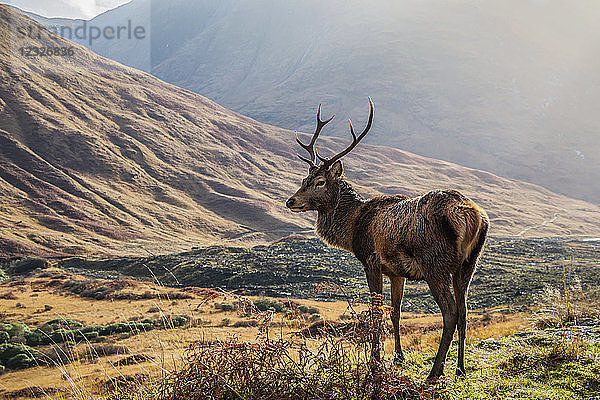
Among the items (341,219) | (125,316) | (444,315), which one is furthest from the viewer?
(125,316)

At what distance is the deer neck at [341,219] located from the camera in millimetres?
6020

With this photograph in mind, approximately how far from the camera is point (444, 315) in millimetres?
4586

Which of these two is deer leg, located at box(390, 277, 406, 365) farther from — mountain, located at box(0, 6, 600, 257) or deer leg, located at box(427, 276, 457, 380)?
mountain, located at box(0, 6, 600, 257)

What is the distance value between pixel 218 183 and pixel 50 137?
102ft

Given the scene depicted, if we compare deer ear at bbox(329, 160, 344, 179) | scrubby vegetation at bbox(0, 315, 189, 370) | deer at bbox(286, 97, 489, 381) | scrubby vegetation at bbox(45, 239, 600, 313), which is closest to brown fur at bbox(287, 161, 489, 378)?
deer at bbox(286, 97, 489, 381)

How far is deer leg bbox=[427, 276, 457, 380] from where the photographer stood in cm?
444

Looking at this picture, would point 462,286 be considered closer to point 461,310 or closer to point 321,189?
point 461,310

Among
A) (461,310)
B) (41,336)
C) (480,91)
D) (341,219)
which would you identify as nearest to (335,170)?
(341,219)

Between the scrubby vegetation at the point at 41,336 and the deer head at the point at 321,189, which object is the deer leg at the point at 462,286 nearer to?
the deer head at the point at 321,189

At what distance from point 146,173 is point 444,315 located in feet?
265

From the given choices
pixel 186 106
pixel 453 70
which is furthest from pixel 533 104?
pixel 186 106

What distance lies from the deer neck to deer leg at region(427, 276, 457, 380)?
159 centimetres

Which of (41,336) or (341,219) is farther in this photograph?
(41,336)

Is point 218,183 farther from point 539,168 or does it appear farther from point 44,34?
point 539,168
